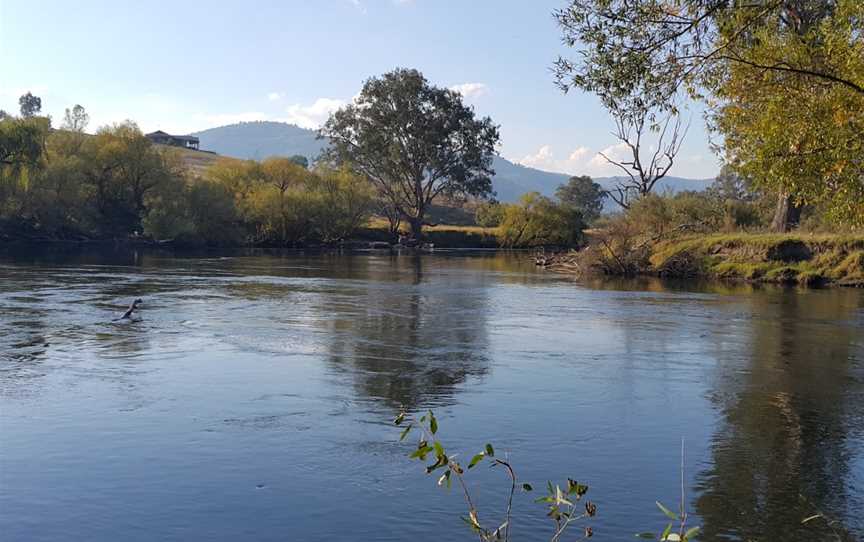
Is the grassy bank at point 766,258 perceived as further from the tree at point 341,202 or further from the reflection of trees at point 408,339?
the tree at point 341,202

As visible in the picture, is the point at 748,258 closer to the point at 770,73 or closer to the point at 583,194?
the point at 770,73

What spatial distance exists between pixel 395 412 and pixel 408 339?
8172 millimetres

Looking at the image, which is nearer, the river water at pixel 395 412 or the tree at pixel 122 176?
the river water at pixel 395 412

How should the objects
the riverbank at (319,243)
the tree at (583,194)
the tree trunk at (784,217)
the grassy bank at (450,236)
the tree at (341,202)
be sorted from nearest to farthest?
1. the tree trunk at (784,217)
2. the riverbank at (319,243)
3. the tree at (341,202)
4. the grassy bank at (450,236)
5. the tree at (583,194)

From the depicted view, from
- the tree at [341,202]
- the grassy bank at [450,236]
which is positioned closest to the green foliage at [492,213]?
the grassy bank at [450,236]

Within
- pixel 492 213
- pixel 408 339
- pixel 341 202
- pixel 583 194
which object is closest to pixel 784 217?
pixel 408 339

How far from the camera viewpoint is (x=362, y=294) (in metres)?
34.1

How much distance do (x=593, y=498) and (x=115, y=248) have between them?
6536 centimetres

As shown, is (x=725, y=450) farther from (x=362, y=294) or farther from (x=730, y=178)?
(x=730, y=178)

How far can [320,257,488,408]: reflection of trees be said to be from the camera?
A: 16.1 m

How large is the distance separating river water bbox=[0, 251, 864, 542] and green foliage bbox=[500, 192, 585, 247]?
207 ft

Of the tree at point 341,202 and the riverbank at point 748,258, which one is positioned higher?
the tree at point 341,202

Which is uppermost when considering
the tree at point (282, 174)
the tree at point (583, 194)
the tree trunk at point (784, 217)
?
the tree at point (583, 194)

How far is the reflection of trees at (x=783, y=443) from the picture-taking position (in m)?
9.40
